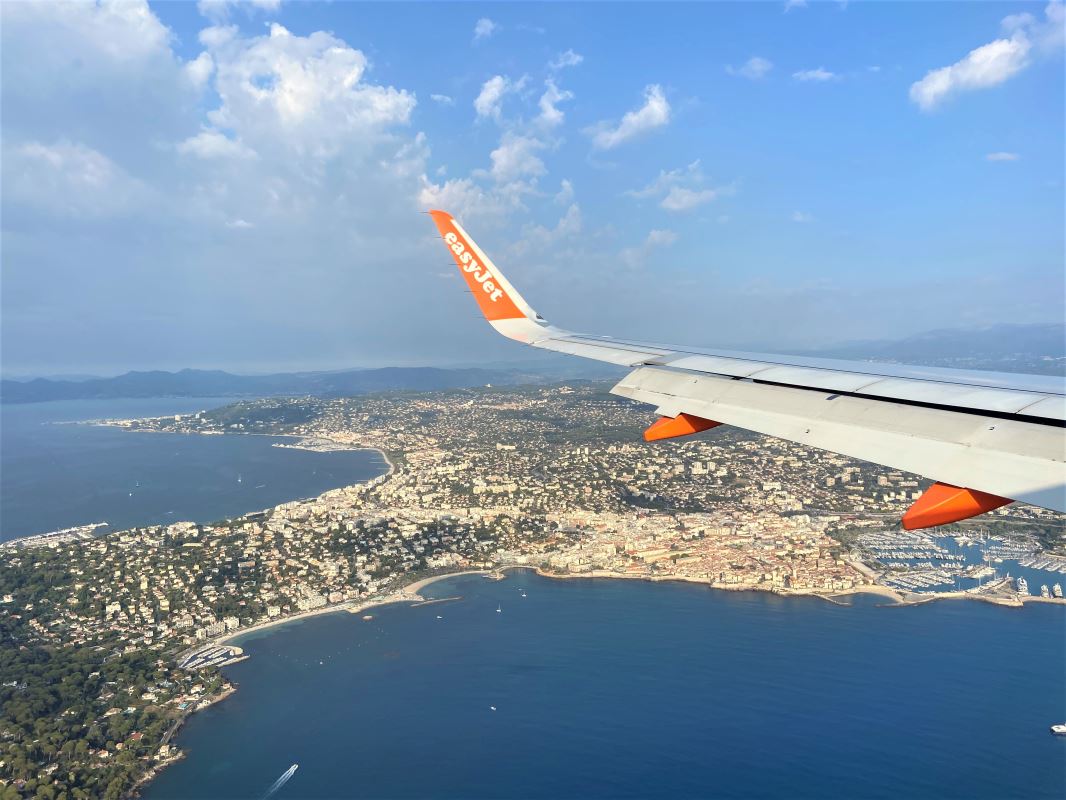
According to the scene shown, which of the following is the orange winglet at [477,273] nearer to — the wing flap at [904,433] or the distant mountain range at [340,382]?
the wing flap at [904,433]

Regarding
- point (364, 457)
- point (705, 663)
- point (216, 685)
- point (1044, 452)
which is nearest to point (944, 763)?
point (705, 663)

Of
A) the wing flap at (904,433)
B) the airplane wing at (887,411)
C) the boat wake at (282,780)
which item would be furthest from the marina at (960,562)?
the wing flap at (904,433)

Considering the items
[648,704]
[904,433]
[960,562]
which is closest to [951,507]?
[904,433]

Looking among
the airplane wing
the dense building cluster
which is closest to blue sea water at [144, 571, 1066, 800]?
the dense building cluster

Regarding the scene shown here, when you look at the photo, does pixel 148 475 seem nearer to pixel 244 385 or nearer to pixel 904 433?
pixel 904 433

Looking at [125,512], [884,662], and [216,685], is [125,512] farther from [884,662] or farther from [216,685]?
[884,662]
